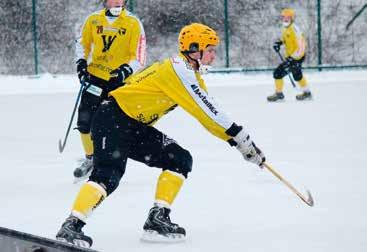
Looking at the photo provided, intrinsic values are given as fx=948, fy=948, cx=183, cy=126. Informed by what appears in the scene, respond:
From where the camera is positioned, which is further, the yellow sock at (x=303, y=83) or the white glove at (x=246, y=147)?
the yellow sock at (x=303, y=83)

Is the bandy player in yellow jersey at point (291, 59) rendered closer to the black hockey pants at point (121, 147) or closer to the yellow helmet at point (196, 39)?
the black hockey pants at point (121, 147)

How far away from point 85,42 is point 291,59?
337 inches

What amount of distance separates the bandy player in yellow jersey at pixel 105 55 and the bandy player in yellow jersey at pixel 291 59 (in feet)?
24.8

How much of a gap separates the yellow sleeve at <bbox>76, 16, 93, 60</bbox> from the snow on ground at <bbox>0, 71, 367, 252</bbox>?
102 centimetres

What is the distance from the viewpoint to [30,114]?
1315cm

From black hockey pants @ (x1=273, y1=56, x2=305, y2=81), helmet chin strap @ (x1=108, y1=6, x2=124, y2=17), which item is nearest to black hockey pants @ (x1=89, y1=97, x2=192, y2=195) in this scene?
helmet chin strap @ (x1=108, y1=6, x2=124, y2=17)

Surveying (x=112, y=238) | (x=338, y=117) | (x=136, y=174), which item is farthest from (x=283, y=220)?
(x=338, y=117)

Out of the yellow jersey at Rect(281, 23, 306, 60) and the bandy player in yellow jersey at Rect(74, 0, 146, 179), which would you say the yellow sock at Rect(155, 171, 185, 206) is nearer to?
the bandy player in yellow jersey at Rect(74, 0, 146, 179)

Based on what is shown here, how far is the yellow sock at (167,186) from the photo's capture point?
17.0ft

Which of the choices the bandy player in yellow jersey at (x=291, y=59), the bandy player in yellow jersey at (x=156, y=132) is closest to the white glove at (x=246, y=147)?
the bandy player in yellow jersey at (x=156, y=132)

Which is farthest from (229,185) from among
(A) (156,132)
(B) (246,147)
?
(B) (246,147)

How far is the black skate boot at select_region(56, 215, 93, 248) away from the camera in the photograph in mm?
4699

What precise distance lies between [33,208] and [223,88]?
36.5ft

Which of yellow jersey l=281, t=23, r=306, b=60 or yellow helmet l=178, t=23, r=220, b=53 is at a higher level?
yellow helmet l=178, t=23, r=220, b=53
